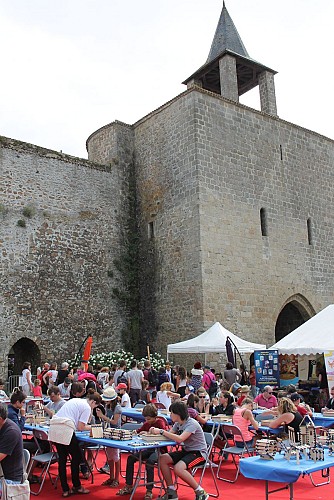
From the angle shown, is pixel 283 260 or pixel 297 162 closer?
pixel 283 260

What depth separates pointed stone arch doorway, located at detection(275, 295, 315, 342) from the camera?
18.5 metres

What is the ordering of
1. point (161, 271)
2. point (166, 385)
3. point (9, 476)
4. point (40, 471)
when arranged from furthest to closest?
point (161, 271), point (166, 385), point (40, 471), point (9, 476)

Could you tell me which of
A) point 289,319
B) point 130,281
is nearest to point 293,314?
point 289,319

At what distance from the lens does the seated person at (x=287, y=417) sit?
6.23 meters

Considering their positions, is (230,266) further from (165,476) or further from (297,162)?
(165,476)

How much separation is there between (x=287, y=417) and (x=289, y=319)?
13864mm

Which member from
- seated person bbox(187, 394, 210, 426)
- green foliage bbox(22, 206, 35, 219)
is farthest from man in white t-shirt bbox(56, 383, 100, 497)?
green foliage bbox(22, 206, 35, 219)

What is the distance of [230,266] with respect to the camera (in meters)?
16.1

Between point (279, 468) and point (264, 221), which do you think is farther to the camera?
point (264, 221)

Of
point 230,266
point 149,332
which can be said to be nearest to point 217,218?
point 230,266

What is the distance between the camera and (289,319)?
19703 mm

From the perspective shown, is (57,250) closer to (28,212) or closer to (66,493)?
(28,212)

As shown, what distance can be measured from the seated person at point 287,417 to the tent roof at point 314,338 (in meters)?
4.06

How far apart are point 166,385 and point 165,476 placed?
13.2 ft
